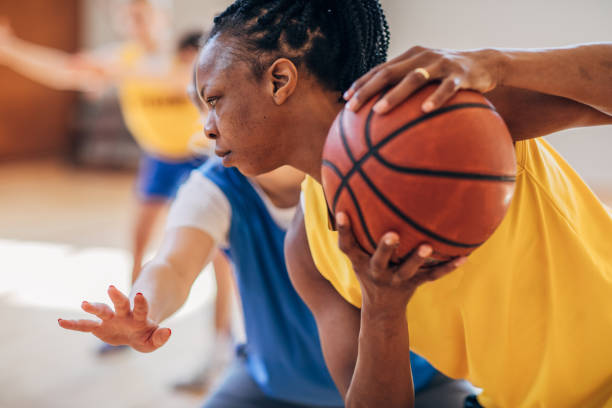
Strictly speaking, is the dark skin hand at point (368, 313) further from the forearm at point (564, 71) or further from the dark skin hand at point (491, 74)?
the forearm at point (564, 71)

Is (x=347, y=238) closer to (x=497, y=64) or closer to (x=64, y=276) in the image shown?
(x=497, y=64)

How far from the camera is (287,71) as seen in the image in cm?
98

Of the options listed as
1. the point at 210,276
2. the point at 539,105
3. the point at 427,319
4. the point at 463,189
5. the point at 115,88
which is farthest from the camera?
the point at 115,88

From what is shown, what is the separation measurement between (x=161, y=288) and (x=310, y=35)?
2.15 feet

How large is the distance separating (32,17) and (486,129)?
883 centimetres

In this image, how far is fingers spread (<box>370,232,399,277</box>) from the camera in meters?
0.76

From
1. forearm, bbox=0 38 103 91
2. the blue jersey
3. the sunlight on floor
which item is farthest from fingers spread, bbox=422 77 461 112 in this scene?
forearm, bbox=0 38 103 91

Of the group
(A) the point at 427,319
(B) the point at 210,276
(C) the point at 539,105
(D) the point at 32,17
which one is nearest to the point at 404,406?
(A) the point at 427,319

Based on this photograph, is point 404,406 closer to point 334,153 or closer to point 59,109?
point 334,153

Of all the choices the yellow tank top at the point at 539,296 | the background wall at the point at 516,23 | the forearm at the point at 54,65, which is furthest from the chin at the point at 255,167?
the background wall at the point at 516,23

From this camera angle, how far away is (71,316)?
3139 mm

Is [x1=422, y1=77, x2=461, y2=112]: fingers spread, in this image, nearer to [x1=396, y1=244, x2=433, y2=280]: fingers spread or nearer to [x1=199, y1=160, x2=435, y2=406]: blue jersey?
[x1=396, y1=244, x2=433, y2=280]: fingers spread

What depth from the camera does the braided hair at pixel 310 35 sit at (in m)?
1.00

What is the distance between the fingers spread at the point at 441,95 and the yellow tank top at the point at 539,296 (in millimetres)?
282
